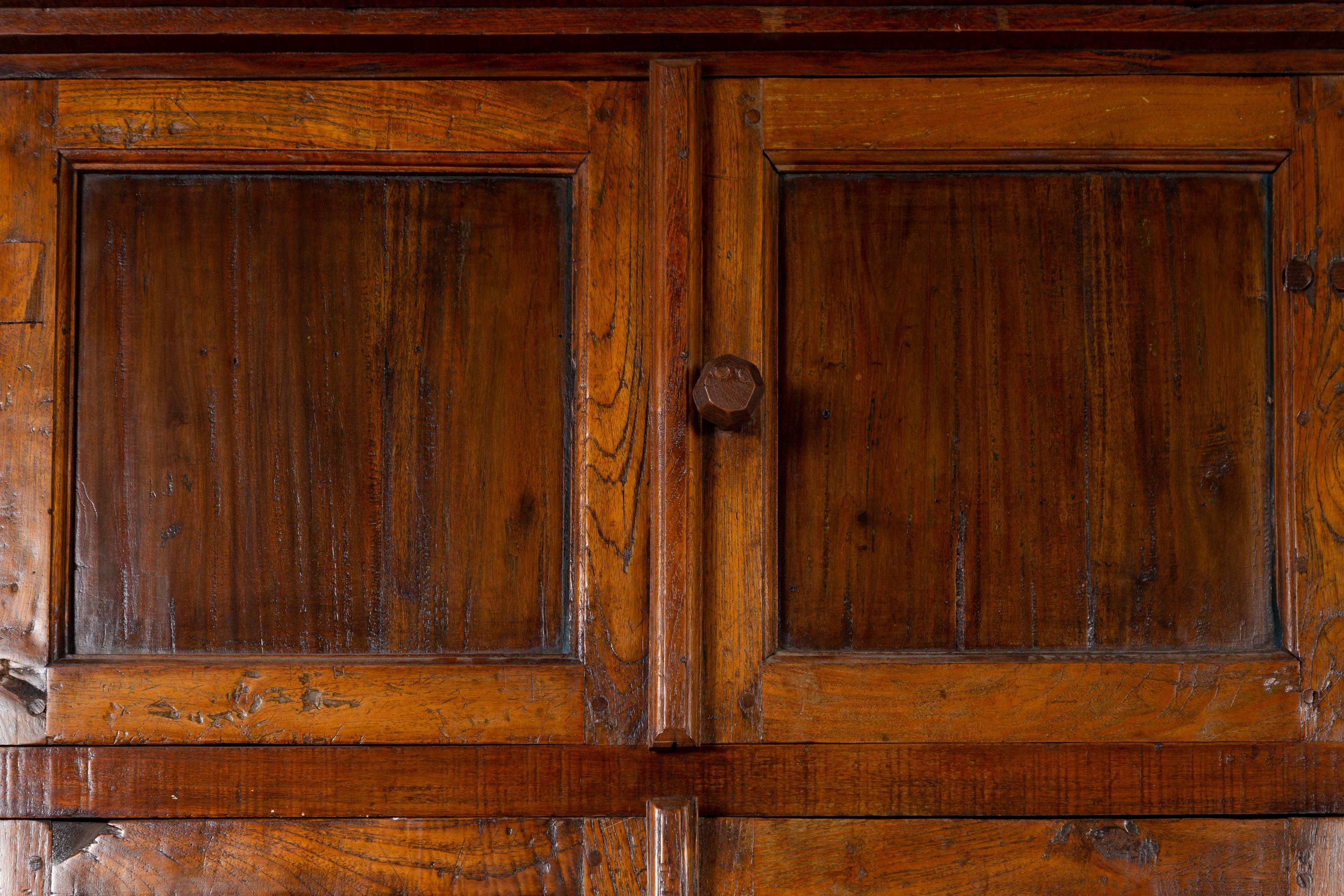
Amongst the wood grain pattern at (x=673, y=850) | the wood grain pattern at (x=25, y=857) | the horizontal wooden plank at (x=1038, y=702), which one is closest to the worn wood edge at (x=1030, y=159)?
the horizontal wooden plank at (x=1038, y=702)

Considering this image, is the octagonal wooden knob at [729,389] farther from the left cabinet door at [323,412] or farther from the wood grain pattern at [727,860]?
the wood grain pattern at [727,860]

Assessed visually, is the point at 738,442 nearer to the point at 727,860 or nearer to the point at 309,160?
the point at 727,860

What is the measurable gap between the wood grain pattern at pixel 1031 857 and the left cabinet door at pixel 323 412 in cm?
20

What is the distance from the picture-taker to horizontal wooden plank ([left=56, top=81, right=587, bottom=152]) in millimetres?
917

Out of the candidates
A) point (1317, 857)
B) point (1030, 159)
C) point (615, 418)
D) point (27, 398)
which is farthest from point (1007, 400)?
point (27, 398)

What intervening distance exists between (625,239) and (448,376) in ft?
0.70

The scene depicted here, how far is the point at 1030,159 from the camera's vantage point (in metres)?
0.91

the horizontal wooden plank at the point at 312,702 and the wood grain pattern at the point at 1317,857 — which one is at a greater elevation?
the horizontal wooden plank at the point at 312,702

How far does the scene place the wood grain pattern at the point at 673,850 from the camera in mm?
842

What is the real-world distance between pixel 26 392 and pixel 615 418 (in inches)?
21.9

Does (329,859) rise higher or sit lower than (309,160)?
lower

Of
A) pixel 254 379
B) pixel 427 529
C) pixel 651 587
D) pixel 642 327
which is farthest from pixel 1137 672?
pixel 254 379

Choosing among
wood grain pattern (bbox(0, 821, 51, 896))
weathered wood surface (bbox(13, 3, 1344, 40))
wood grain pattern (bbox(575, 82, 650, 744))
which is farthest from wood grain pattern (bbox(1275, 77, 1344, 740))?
wood grain pattern (bbox(0, 821, 51, 896))

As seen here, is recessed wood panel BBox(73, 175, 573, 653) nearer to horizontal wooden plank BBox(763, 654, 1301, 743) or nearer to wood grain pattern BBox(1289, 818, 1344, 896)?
horizontal wooden plank BBox(763, 654, 1301, 743)
